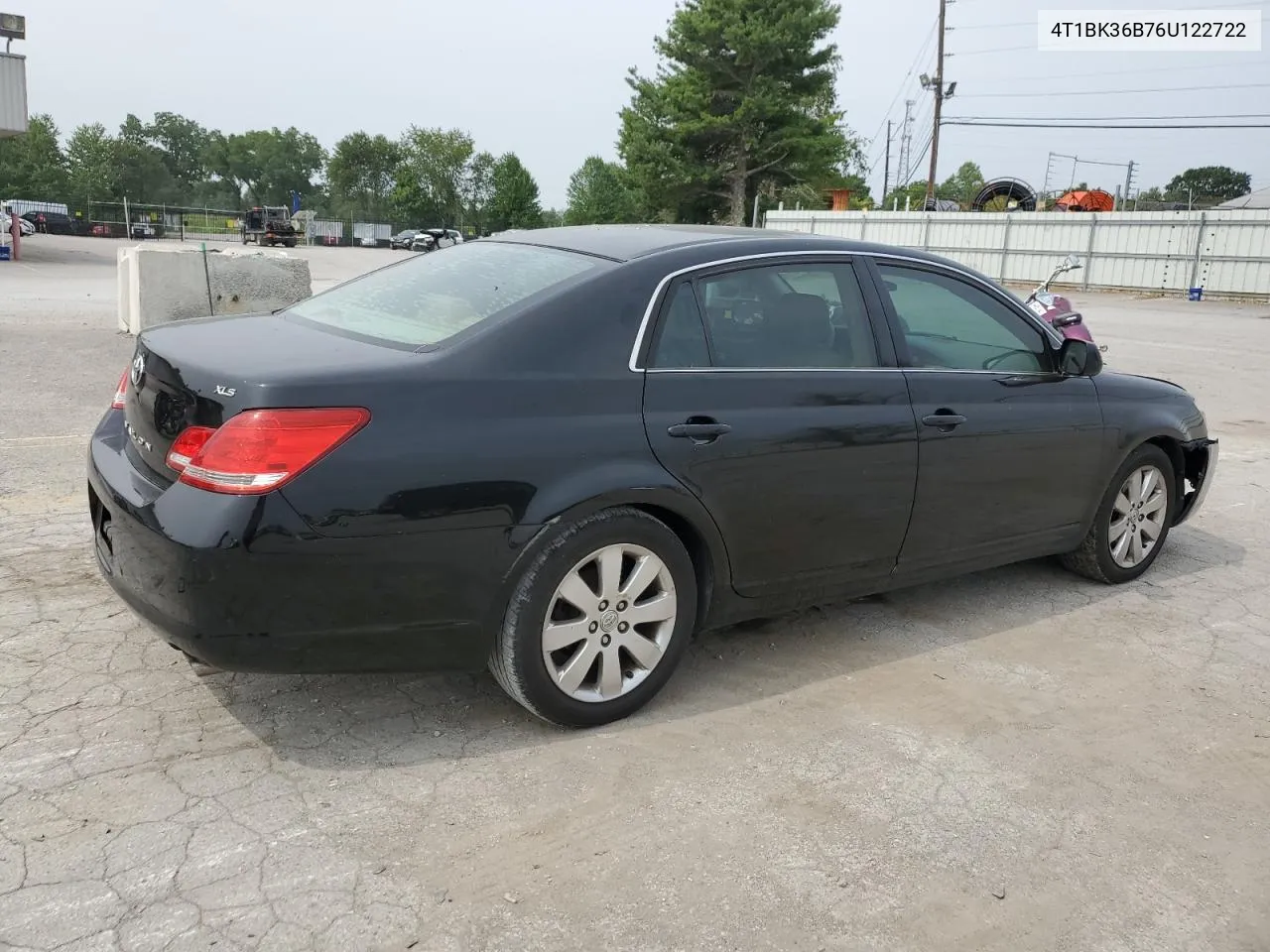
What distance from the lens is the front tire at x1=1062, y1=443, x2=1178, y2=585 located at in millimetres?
4797

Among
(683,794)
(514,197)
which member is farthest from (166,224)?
(683,794)

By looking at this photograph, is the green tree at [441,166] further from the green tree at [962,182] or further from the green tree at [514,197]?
the green tree at [962,182]

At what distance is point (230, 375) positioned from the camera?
283 cm

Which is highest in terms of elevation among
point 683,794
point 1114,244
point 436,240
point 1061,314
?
point 1114,244

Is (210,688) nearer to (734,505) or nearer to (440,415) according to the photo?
(440,415)

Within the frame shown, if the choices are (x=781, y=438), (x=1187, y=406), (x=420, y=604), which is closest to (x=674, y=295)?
(x=781, y=438)

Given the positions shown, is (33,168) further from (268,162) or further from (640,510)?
(640,510)

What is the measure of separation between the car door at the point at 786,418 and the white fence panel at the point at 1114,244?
1030 inches

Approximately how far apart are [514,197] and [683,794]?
266ft

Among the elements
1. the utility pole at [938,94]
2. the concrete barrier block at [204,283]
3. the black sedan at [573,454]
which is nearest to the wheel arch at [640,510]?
the black sedan at [573,454]

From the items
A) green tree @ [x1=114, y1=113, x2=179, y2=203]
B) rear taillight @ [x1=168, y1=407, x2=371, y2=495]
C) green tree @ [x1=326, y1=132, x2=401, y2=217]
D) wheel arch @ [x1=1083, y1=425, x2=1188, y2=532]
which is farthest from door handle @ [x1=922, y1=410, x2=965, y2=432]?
green tree @ [x1=114, y1=113, x2=179, y2=203]

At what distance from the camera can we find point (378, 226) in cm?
7425

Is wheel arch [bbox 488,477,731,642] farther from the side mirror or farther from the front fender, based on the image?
the front fender

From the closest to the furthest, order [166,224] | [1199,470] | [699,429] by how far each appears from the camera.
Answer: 1. [699,429]
2. [1199,470]
3. [166,224]
